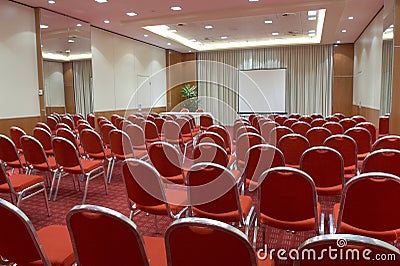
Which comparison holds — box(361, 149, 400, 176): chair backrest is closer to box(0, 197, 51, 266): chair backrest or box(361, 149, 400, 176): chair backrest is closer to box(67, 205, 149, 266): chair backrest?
box(67, 205, 149, 266): chair backrest

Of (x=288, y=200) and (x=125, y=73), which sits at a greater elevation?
(x=125, y=73)

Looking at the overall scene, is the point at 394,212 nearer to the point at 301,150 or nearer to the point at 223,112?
the point at 301,150

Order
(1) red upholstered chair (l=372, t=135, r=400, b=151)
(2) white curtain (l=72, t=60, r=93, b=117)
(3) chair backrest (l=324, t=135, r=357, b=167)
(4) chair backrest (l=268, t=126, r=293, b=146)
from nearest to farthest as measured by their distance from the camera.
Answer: (1) red upholstered chair (l=372, t=135, r=400, b=151) → (3) chair backrest (l=324, t=135, r=357, b=167) → (4) chair backrest (l=268, t=126, r=293, b=146) → (2) white curtain (l=72, t=60, r=93, b=117)

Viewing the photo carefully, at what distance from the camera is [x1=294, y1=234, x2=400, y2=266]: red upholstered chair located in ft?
4.07

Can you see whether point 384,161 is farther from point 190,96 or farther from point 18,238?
point 190,96

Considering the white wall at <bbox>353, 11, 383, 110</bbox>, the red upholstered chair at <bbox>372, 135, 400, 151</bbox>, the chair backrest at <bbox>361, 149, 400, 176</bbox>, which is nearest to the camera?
→ the chair backrest at <bbox>361, 149, 400, 176</bbox>

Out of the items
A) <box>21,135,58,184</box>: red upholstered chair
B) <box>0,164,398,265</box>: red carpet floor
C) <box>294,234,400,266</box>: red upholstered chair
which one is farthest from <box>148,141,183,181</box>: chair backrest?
<box>294,234,400,266</box>: red upholstered chair

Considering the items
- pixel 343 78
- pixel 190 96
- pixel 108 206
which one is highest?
pixel 343 78

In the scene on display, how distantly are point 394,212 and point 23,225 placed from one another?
7.81 ft

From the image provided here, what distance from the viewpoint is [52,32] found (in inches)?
392

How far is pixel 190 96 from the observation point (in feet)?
58.5

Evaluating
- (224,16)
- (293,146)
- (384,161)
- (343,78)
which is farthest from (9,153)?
(343,78)

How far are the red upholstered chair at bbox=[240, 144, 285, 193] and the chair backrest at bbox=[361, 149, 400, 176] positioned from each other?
2.72 feet

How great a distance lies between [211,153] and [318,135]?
221 centimetres
